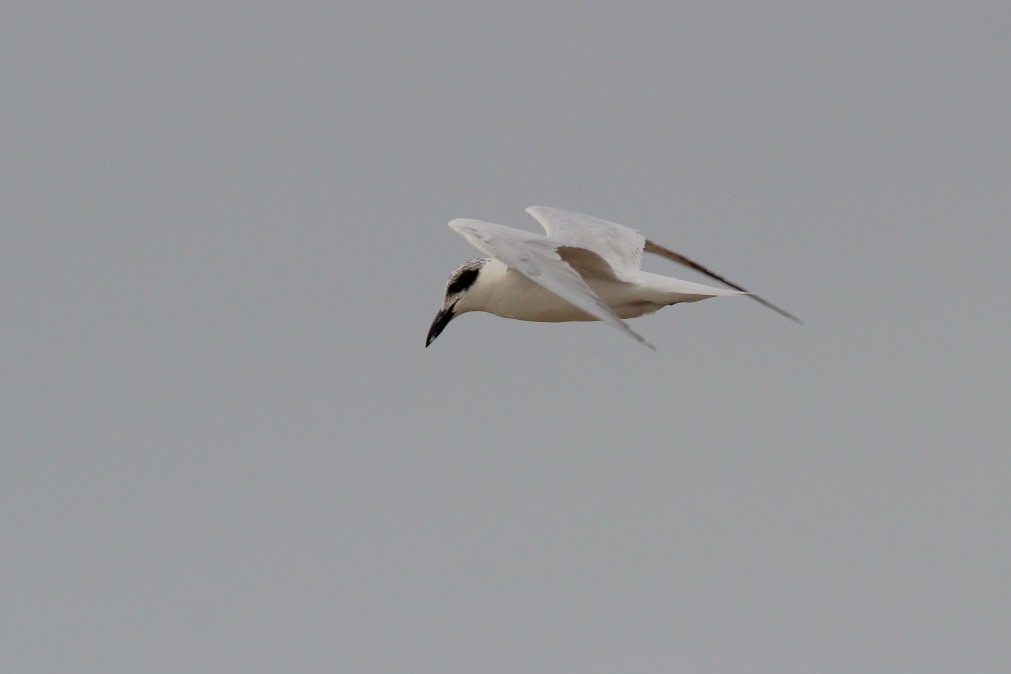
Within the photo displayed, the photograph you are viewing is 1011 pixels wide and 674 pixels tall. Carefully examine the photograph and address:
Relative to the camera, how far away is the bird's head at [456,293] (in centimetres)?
1377

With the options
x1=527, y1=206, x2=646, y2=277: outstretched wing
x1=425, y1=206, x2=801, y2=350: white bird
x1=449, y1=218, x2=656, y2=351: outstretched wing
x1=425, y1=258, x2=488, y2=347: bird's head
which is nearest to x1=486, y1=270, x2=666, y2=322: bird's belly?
x1=425, y1=206, x2=801, y2=350: white bird

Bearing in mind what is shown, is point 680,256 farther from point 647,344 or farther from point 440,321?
point 647,344

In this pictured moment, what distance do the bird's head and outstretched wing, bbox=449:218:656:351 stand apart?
1473mm

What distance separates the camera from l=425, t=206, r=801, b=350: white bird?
11.6m

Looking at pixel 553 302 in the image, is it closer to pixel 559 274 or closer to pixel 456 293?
pixel 456 293

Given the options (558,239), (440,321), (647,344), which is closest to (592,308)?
(647,344)

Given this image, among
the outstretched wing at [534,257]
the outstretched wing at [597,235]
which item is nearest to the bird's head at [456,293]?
the outstretched wing at [597,235]

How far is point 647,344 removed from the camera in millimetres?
9281

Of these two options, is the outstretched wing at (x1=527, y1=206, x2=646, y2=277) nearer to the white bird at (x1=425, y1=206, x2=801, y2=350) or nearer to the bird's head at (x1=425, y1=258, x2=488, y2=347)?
the white bird at (x1=425, y1=206, x2=801, y2=350)

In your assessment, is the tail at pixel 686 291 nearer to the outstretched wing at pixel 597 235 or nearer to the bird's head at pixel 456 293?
the outstretched wing at pixel 597 235

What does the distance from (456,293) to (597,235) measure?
4.60 ft

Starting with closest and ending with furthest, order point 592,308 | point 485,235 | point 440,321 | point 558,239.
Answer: point 592,308
point 485,235
point 558,239
point 440,321

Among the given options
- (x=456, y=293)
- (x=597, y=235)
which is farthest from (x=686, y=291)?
(x=456, y=293)

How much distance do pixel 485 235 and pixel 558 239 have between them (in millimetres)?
1337
